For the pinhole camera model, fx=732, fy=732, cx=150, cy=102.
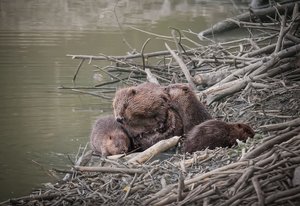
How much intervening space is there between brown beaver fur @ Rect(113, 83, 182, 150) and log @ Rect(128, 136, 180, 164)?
0.87 feet

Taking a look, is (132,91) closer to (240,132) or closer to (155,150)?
(155,150)

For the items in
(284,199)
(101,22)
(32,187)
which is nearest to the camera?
(284,199)

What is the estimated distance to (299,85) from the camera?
7.16m

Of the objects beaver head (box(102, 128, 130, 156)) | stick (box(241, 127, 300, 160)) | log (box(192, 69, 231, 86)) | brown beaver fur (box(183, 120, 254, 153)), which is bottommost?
log (box(192, 69, 231, 86))

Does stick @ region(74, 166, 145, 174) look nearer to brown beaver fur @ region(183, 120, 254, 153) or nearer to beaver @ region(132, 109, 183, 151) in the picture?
brown beaver fur @ region(183, 120, 254, 153)

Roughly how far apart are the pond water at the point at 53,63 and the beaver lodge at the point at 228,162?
0.74 meters

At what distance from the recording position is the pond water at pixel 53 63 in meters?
6.93

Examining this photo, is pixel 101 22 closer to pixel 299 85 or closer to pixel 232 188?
pixel 299 85

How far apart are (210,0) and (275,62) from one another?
54.2 feet

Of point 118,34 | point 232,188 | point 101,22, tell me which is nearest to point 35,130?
point 232,188

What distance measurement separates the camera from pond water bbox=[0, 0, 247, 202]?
22.7ft

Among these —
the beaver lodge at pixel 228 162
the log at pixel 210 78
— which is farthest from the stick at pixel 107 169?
the log at pixel 210 78

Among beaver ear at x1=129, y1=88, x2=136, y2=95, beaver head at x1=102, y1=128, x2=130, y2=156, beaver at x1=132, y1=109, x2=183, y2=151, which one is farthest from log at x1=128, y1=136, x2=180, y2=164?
beaver ear at x1=129, y1=88, x2=136, y2=95

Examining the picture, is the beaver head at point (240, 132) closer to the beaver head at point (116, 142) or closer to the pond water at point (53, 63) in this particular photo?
the beaver head at point (116, 142)
